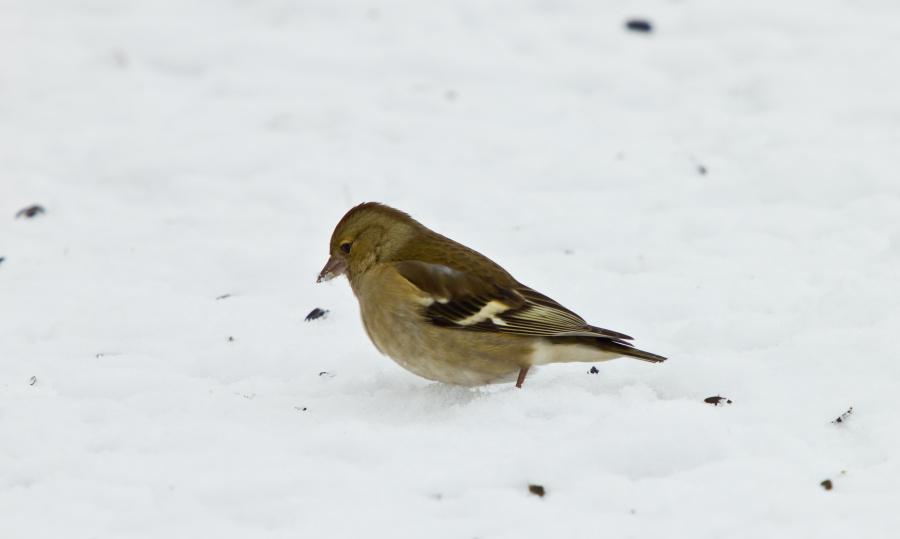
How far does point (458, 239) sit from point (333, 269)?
1.71 meters

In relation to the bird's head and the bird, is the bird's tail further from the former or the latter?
the bird's head

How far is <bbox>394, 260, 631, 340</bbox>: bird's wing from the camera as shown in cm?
393

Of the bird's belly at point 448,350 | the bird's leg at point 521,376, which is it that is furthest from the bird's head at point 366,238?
the bird's leg at point 521,376

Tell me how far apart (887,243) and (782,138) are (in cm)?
178

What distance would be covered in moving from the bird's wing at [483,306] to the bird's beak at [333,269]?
1.57 feet

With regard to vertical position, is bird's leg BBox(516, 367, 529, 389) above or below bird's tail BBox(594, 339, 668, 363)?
below

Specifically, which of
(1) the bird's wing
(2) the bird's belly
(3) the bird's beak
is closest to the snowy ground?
(2) the bird's belly

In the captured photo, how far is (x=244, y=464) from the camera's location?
10.3 ft

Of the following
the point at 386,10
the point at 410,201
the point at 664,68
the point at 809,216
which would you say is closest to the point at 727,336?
the point at 809,216

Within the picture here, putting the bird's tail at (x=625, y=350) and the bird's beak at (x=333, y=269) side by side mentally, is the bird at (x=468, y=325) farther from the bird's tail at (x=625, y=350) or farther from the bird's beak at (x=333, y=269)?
the bird's beak at (x=333, y=269)

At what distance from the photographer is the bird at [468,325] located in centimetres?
389

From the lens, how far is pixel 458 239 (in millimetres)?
6035

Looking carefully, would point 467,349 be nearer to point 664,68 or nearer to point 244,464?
point 244,464

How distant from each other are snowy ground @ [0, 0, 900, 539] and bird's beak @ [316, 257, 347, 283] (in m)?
0.38
